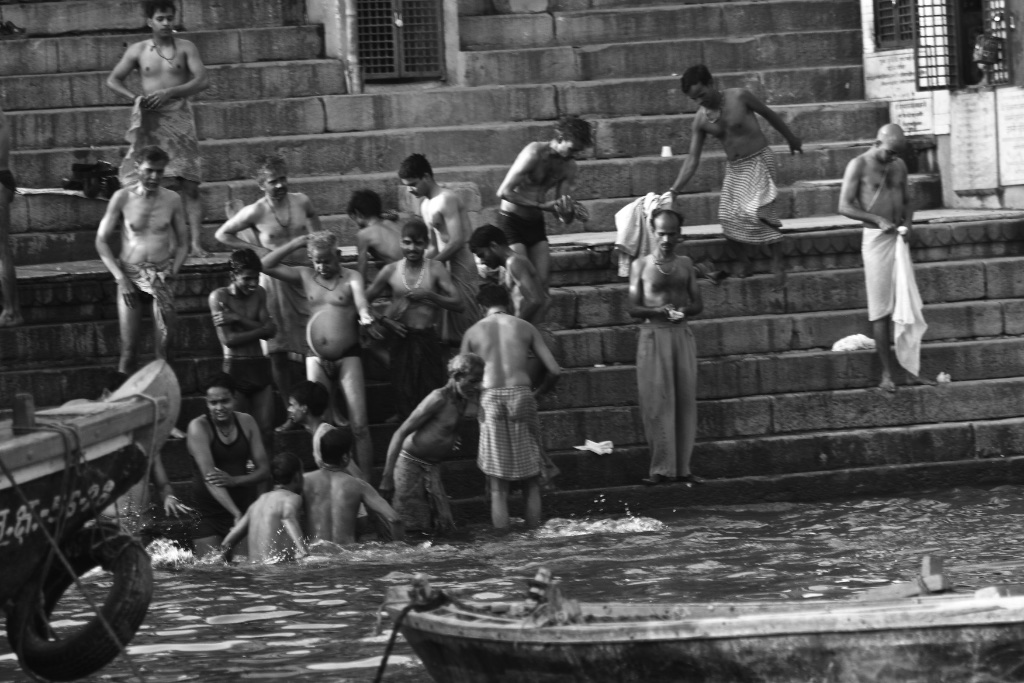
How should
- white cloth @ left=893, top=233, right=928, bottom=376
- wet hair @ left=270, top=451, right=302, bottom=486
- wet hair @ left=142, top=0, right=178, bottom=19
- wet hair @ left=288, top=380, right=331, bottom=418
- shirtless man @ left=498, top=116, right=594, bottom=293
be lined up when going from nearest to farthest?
wet hair @ left=270, top=451, right=302, bottom=486 → wet hair @ left=288, top=380, right=331, bottom=418 → shirtless man @ left=498, top=116, right=594, bottom=293 → white cloth @ left=893, top=233, right=928, bottom=376 → wet hair @ left=142, top=0, right=178, bottom=19

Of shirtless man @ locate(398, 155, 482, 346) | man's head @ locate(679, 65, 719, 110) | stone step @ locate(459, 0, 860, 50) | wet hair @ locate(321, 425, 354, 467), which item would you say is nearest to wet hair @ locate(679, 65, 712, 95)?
man's head @ locate(679, 65, 719, 110)

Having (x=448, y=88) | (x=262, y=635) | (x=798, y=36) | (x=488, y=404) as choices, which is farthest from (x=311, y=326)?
(x=798, y=36)

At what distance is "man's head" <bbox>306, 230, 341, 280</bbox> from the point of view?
440 inches

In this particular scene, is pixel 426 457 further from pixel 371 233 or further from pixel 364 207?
pixel 364 207

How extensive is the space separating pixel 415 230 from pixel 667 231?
1.59m

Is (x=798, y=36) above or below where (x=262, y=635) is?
above

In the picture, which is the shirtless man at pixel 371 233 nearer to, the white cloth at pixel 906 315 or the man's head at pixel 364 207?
the man's head at pixel 364 207

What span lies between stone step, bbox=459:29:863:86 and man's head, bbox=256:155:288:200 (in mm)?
4257

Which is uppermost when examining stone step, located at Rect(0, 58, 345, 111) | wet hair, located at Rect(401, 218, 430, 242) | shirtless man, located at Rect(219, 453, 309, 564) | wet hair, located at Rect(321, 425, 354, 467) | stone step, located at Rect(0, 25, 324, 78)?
stone step, located at Rect(0, 25, 324, 78)

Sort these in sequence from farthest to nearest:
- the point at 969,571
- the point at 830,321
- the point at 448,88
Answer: the point at 448,88 → the point at 830,321 → the point at 969,571

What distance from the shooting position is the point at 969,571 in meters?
9.49

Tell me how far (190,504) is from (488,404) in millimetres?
1933

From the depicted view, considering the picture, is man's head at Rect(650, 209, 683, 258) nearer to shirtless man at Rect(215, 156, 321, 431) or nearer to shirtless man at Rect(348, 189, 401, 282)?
shirtless man at Rect(348, 189, 401, 282)

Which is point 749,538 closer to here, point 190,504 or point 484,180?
point 190,504
